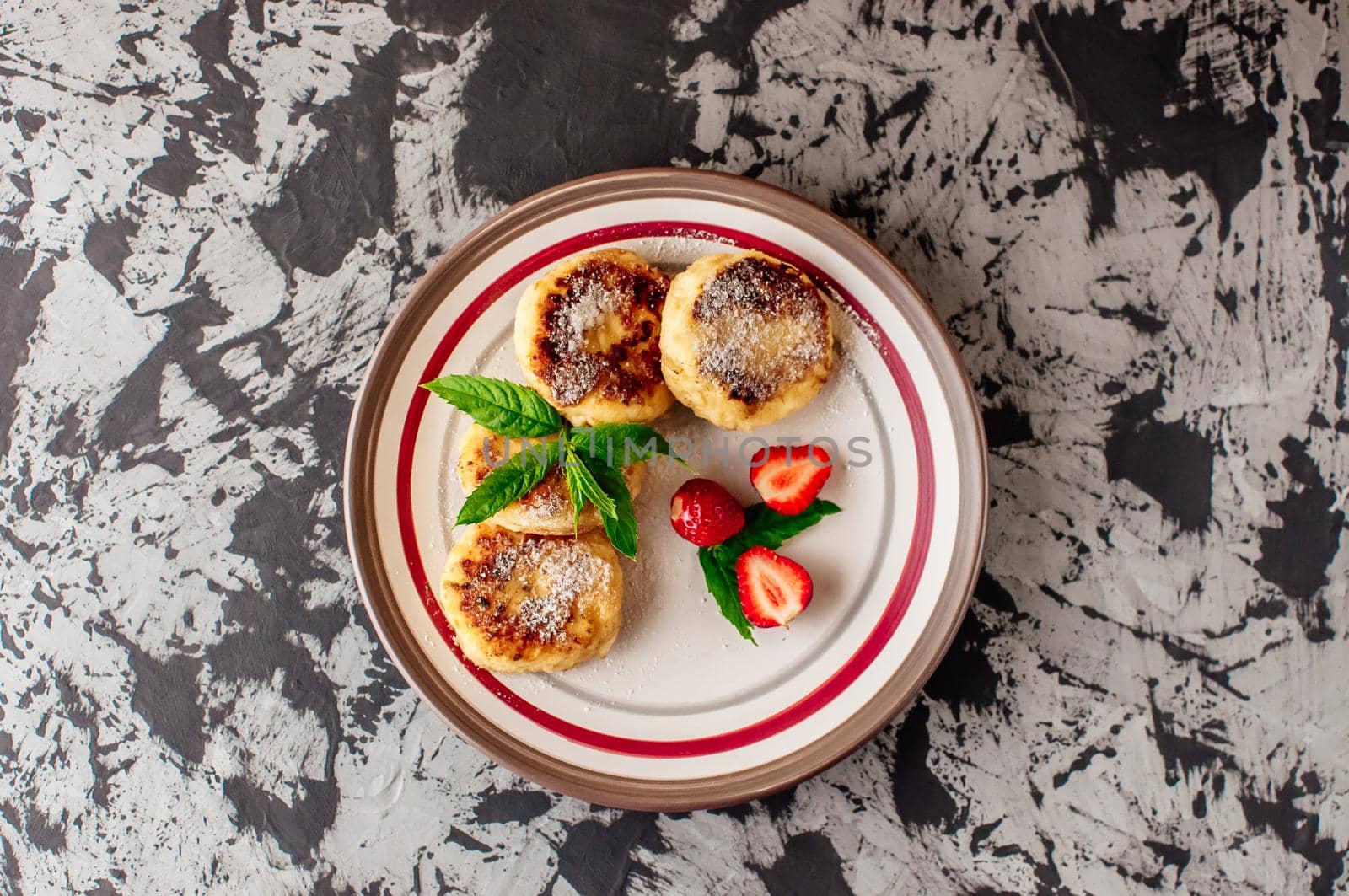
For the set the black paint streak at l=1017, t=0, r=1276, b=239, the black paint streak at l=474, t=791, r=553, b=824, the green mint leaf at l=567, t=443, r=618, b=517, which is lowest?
the black paint streak at l=474, t=791, r=553, b=824

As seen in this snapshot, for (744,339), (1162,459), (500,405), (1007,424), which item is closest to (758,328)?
(744,339)

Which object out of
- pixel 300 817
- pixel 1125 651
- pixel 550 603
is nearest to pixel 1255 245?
pixel 1125 651

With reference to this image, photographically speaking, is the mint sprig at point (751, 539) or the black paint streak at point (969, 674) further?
the black paint streak at point (969, 674)

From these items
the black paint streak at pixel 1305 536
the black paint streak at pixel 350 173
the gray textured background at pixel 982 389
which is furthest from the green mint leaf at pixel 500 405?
the black paint streak at pixel 1305 536

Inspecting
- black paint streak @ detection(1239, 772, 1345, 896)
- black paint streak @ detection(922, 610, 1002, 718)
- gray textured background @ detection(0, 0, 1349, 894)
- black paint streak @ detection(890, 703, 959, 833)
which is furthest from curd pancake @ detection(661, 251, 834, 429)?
black paint streak @ detection(1239, 772, 1345, 896)

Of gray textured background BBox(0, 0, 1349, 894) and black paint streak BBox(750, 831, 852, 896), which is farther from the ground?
gray textured background BBox(0, 0, 1349, 894)

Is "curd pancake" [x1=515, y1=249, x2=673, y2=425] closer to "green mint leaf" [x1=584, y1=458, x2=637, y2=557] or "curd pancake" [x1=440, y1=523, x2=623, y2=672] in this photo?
"green mint leaf" [x1=584, y1=458, x2=637, y2=557]

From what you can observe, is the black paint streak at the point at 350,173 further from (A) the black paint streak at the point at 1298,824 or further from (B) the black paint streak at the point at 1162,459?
(A) the black paint streak at the point at 1298,824

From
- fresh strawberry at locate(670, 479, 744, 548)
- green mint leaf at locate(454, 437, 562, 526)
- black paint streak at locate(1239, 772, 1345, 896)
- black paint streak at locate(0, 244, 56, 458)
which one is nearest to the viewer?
green mint leaf at locate(454, 437, 562, 526)
